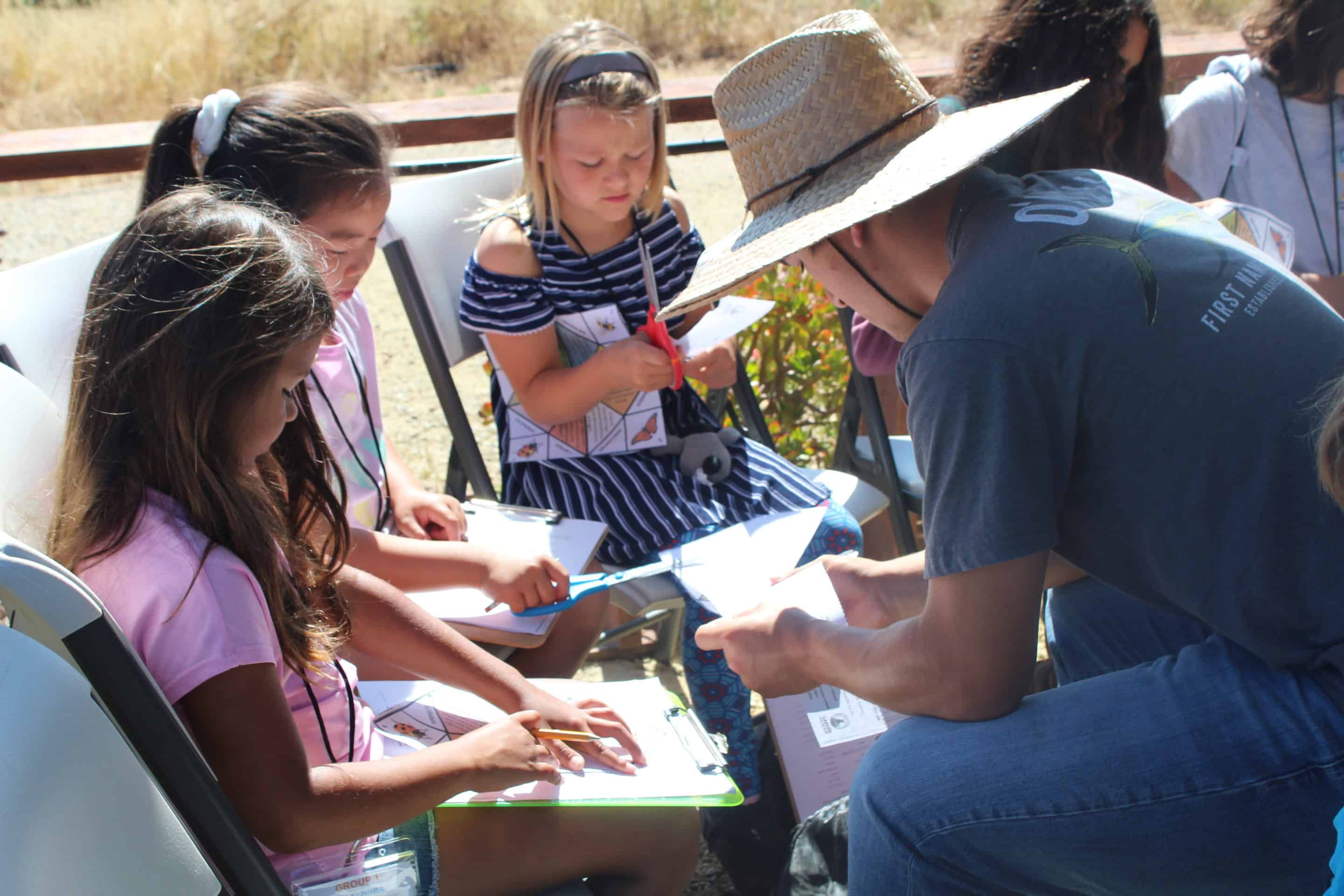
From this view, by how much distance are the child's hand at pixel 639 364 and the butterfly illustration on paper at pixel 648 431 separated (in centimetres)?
12

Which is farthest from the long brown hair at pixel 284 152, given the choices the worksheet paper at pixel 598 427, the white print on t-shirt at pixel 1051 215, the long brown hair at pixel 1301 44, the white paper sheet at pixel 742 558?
the long brown hair at pixel 1301 44

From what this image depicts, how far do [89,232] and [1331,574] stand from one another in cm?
714

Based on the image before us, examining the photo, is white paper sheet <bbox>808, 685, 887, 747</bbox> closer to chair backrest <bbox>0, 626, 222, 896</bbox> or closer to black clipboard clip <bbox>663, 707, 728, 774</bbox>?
black clipboard clip <bbox>663, 707, 728, 774</bbox>

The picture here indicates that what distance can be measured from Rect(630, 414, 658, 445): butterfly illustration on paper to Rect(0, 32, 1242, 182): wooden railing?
3.38ft

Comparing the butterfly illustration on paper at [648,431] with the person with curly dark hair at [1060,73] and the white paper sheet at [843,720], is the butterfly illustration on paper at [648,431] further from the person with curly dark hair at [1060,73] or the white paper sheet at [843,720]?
the white paper sheet at [843,720]

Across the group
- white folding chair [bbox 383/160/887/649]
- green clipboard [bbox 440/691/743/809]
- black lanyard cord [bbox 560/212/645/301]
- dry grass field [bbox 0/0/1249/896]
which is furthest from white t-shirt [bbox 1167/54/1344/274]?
dry grass field [bbox 0/0/1249/896]

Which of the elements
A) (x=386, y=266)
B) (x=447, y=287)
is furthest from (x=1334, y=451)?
(x=386, y=266)

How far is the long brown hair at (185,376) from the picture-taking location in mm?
1206

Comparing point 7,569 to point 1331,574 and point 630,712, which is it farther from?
point 1331,574

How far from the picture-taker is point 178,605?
3.75ft

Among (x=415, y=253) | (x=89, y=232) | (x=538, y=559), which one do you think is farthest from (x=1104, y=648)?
(x=89, y=232)

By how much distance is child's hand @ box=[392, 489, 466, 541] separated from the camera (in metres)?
2.04

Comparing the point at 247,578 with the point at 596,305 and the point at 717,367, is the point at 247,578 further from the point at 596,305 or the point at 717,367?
the point at 717,367

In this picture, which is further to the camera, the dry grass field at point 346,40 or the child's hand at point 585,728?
the dry grass field at point 346,40
